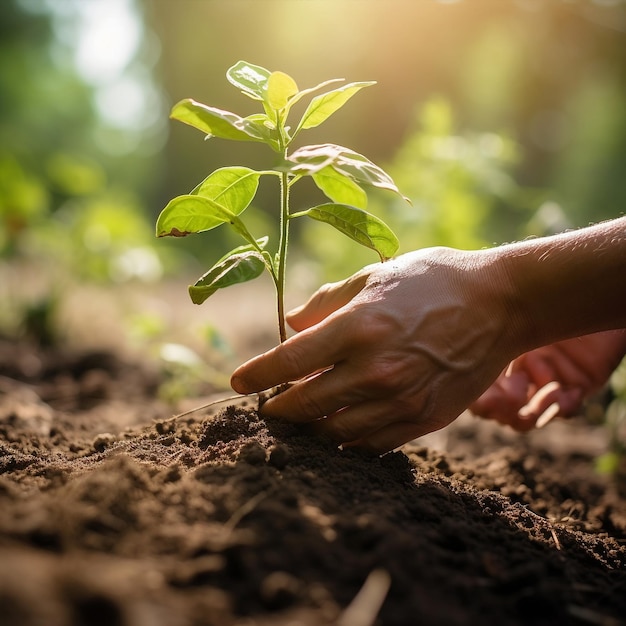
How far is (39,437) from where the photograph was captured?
189cm

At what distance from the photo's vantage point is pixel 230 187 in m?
1.54

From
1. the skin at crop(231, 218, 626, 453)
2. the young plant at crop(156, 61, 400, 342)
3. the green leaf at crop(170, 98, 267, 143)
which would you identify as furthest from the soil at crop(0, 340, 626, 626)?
the green leaf at crop(170, 98, 267, 143)

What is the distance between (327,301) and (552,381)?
121 cm

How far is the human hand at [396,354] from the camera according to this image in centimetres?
148

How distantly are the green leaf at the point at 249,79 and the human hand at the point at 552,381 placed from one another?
144cm

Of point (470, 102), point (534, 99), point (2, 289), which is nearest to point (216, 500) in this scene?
point (2, 289)

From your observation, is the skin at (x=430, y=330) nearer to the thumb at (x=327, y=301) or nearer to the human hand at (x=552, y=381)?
the thumb at (x=327, y=301)

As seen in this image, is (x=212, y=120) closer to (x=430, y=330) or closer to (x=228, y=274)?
(x=228, y=274)

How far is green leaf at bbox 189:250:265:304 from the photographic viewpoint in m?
1.42

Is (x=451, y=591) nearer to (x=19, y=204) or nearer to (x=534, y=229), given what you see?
(x=534, y=229)

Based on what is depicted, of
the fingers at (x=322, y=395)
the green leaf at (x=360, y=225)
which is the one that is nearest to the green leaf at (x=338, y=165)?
the green leaf at (x=360, y=225)

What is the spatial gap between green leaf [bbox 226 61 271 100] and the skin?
0.57 meters

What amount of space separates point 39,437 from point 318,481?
1.10m

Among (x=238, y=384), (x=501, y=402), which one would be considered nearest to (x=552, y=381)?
(x=501, y=402)
